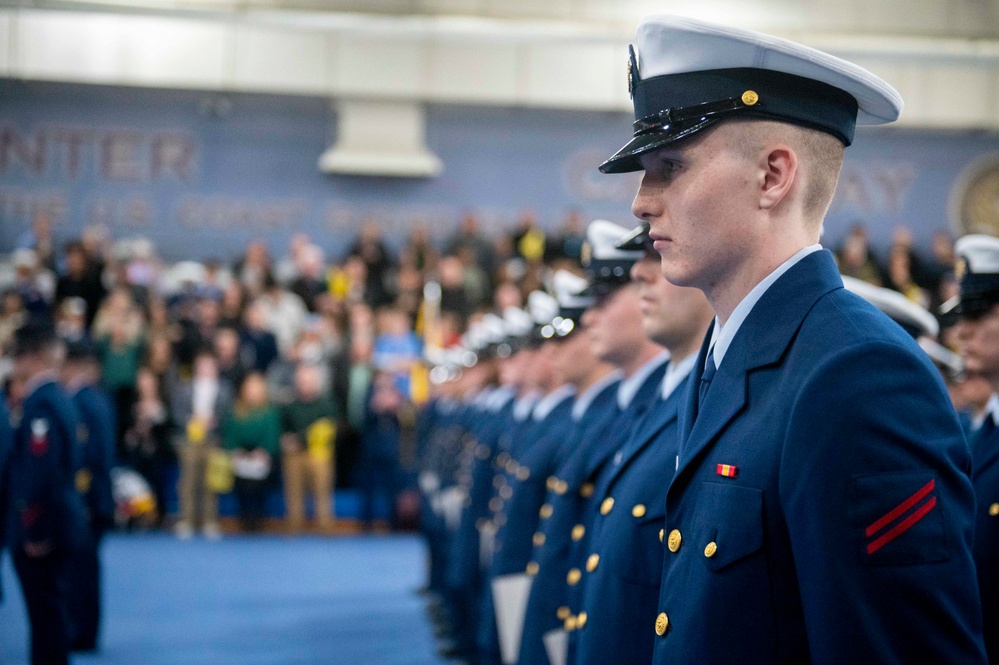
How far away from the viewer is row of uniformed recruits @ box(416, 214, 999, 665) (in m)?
2.00

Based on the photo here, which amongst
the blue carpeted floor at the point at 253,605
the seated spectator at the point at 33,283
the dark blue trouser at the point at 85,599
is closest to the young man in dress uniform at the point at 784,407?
the blue carpeted floor at the point at 253,605

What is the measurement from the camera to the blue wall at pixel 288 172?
1475 centimetres

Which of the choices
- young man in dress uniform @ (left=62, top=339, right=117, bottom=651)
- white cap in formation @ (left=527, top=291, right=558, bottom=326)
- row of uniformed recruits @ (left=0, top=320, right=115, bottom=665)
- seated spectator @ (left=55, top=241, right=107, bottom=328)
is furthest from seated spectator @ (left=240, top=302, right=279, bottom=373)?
white cap in formation @ (left=527, top=291, right=558, bottom=326)

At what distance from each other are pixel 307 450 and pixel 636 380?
8524mm

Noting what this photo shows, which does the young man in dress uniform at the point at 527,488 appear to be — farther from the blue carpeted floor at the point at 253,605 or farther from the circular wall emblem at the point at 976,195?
the circular wall emblem at the point at 976,195

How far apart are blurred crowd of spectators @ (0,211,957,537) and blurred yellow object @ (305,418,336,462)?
0.02m

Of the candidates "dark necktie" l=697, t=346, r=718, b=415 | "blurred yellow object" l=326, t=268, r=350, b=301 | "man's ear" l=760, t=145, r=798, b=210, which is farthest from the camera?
"blurred yellow object" l=326, t=268, r=350, b=301

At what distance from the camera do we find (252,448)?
418 inches

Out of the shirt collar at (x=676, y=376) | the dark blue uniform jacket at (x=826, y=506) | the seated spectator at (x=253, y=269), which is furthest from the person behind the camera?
the seated spectator at (x=253, y=269)

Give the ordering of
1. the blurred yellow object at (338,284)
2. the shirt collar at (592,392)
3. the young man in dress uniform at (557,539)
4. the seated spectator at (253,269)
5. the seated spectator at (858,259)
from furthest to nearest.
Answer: the blurred yellow object at (338,284) → the seated spectator at (858,259) → the seated spectator at (253,269) → the shirt collar at (592,392) → the young man in dress uniform at (557,539)

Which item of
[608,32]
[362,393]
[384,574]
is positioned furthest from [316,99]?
[384,574]

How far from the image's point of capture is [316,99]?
47.9 feet

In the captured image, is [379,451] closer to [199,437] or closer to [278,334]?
[199,437]

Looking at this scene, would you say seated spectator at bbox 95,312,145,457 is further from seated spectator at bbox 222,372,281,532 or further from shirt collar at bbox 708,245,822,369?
shirt collar at bbox 708,245,822,369
